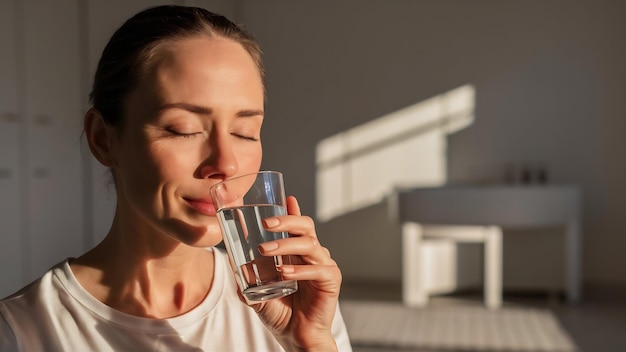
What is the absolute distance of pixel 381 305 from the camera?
5.07 metres

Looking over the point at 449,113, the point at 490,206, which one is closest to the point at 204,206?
the point at 490,206

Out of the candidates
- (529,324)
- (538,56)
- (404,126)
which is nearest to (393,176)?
(404,126)

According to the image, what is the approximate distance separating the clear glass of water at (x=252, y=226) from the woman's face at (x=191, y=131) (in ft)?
0.17

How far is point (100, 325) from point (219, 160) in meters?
0.27

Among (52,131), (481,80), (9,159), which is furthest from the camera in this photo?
(481,80)

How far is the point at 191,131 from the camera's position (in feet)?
3.00

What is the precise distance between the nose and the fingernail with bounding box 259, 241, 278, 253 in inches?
4.1

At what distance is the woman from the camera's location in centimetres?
92

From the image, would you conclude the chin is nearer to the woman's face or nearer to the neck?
the woman's face

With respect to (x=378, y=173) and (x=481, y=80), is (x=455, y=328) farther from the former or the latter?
(x=481, y=80)

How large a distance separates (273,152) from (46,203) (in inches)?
98.6

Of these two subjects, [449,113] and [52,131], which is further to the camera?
[449,113]

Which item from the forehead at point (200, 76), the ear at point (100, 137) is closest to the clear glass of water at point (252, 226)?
the forehead at point (200, 76)

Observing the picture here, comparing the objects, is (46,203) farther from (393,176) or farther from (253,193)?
(253,193)
